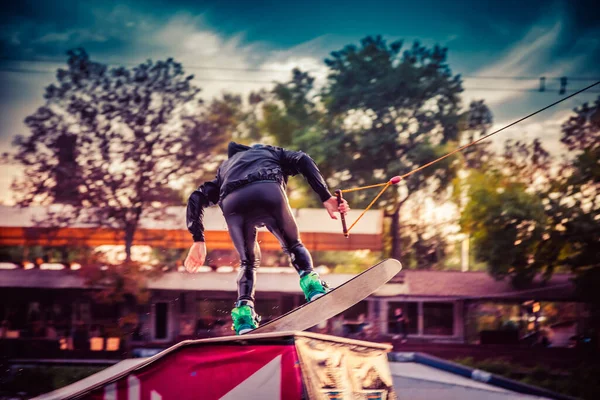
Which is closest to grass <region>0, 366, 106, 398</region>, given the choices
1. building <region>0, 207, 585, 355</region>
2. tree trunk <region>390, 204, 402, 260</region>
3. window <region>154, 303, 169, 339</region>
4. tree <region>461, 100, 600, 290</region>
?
building <region>0, 207, 585, 355</region>

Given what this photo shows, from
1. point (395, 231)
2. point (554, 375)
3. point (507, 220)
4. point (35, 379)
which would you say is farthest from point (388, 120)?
point (35, 379)

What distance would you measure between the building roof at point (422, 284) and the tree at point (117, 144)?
106 inches

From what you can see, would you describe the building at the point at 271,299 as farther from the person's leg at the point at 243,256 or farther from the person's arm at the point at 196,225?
the person's leg at the point at 243,256

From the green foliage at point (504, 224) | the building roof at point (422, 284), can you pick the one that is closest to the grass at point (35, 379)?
the building roof at point (422, 284)

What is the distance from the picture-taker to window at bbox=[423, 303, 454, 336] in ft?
78.5

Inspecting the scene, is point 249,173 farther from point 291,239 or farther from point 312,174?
point 291,239

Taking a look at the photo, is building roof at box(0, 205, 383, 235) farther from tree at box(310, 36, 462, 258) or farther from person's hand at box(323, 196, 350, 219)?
person's hand at box(323, 196, 350, 219)

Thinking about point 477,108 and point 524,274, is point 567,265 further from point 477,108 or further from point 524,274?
point 477,108

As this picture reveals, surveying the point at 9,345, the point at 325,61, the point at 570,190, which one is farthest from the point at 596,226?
the point at 9,345

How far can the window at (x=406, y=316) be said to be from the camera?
76.3 feet

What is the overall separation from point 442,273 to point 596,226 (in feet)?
22.1

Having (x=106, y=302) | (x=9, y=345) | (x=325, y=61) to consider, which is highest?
(x=325, y=61)

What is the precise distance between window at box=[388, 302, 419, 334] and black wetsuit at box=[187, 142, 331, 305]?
18.1m

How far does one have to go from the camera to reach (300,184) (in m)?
23.3
